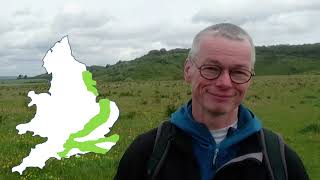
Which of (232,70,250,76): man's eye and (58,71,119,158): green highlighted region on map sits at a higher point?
(232,70,250,76): man's eye

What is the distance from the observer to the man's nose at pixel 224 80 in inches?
133

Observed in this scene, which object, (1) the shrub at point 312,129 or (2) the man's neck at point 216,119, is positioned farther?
(1) the shrub at point 312,129

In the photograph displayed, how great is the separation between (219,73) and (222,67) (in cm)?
4

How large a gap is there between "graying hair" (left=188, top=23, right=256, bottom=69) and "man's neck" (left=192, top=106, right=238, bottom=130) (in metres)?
0.35

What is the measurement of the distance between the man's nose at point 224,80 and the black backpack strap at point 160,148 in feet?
1.41

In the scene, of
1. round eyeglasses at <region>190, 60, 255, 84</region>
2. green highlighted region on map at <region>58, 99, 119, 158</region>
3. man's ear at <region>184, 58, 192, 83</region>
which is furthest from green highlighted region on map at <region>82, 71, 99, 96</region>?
round eyeglasses at <region>190, 60, 255, 84</region>

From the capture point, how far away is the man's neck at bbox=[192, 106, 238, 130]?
3461 mm

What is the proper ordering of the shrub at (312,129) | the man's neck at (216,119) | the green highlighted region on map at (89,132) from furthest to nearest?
1. the shrub at (312,129)
2. the green highlighted region on map at (89,132)
3. the man's neck at (216,119)

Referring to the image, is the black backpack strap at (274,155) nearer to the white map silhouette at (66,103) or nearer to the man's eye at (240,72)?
the man's eye at (240,72)

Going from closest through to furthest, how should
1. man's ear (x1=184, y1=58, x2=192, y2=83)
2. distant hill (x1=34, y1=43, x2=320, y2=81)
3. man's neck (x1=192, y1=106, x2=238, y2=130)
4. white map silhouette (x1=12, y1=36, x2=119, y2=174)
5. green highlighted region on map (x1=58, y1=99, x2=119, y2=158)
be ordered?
man's neck (x1=192, y1=106, x2=238, y2=130)
man's ear (x1=184, y1=58, x2=192, y2=83)
white map silhouette (x1=12, y1=36, x2=119, y2=174)
green highlighted region on map (x1=58, y1=99, x2=119, y2=158)
distant hill (x1=34, y1=43, x2=320, y2=81)

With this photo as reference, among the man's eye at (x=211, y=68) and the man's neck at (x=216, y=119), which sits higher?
the man's eye at (x=211, y=68)

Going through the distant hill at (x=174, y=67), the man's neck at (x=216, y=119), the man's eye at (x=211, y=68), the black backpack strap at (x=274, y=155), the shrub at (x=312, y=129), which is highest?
the man's eye at (x=211, y=68)

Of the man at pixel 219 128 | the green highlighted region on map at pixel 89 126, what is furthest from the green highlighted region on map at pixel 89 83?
the man at pixel 219 128

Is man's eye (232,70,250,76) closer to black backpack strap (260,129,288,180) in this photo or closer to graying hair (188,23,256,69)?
graying hair (188,23,256,69)
